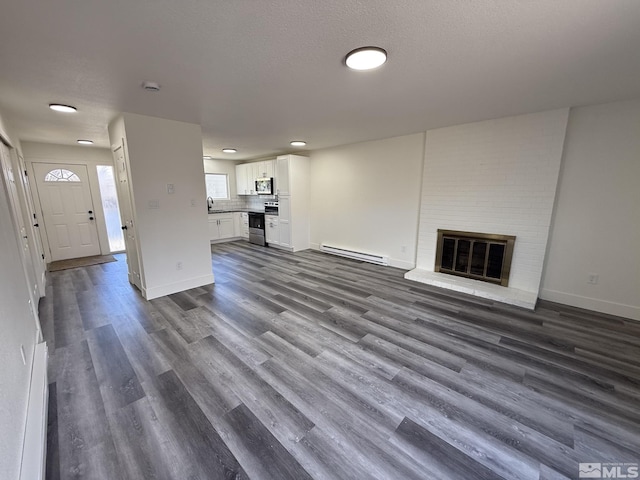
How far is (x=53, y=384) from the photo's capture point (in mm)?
2008

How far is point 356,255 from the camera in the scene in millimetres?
5523

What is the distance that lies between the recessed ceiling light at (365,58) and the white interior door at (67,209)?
6.53 meters

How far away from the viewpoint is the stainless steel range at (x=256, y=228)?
22.7 ft

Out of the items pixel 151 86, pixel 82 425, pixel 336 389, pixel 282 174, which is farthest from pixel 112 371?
Result: pixel 282 174

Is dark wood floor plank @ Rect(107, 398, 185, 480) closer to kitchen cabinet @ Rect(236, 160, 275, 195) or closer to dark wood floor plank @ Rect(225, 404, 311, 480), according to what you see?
dark wood floor plank @ Rect(225, 404, 311, 480)

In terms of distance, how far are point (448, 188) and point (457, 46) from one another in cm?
266

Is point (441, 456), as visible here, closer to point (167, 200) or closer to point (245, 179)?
point (167, 200)

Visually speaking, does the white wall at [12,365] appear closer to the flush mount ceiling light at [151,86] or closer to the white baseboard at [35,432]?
the white baseboard at [35,432]

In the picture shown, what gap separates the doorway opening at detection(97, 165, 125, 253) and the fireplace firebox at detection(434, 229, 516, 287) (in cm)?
681

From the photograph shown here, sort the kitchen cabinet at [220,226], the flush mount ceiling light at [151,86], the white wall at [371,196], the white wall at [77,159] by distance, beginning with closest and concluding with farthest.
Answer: the flush mount ceiling light at [151,86]
the white wall at [371,196]
the white wall at [77,159]
the kitchen cabinet at [220,226]

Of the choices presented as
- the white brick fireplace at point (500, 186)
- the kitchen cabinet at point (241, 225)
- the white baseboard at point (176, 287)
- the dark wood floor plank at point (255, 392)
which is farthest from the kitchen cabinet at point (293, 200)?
the dark wood floor plank at point (255, 392)

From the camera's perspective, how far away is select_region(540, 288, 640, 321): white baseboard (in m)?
3.01

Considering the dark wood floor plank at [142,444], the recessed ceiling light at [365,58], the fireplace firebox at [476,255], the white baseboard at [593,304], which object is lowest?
the dark wood floor plank at [142,444]

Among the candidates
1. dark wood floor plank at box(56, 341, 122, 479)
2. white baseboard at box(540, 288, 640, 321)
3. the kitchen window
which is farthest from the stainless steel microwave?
white baseboard at box(540, 288, 640, 321)
